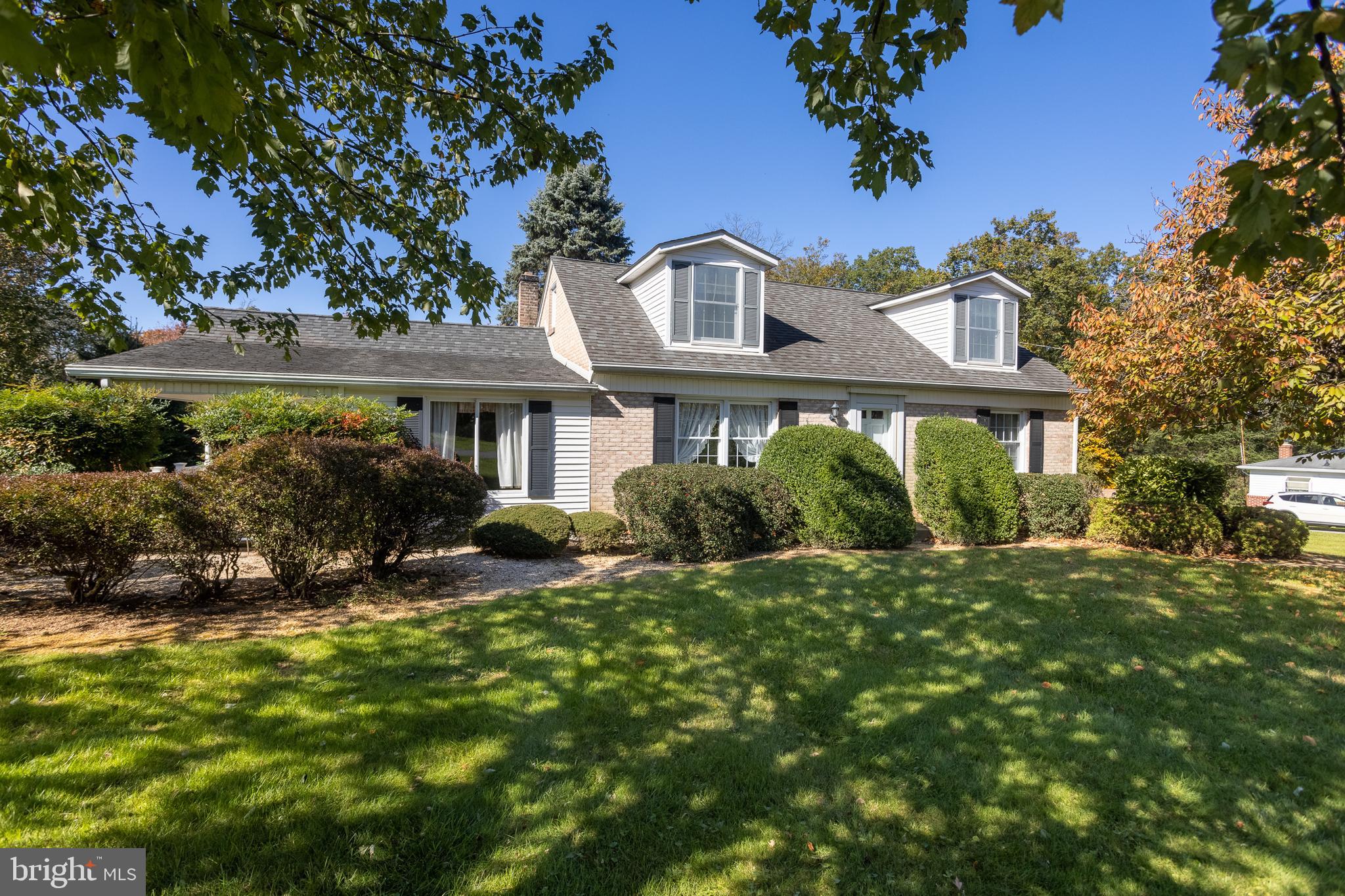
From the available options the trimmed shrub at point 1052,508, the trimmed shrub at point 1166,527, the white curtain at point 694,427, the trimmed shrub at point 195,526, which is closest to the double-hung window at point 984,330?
the trimmed shrub at point 1052,508

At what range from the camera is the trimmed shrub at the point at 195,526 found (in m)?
5.27

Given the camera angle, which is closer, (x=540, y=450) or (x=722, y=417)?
(x=540, y=450)

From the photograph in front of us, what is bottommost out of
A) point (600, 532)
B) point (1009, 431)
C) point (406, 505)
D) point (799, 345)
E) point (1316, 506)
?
point (1316, 506)

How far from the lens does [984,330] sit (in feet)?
49.1

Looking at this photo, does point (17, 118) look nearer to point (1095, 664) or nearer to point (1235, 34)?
point (1235, 34)

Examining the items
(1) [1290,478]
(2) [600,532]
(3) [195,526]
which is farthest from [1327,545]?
(3) [195,526]

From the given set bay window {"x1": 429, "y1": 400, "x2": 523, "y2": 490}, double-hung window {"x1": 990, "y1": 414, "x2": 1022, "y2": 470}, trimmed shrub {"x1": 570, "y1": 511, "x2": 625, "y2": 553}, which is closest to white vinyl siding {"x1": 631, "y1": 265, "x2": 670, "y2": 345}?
bay window {"x1": 429, "y1": 400, "x2": 523, "y2": 490}

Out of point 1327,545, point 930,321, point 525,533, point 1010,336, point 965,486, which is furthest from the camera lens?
point 930,321

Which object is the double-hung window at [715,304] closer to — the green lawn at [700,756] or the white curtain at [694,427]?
the white curtain at [694,427]

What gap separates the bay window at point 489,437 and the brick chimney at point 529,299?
25.1ft

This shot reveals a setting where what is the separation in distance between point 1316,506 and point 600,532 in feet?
99.5

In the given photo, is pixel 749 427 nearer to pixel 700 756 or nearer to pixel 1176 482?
pixel 1176 482

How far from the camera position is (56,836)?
7.98ft

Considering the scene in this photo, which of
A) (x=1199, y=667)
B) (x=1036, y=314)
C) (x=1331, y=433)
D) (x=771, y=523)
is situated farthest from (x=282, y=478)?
(x=1036, y=314)
